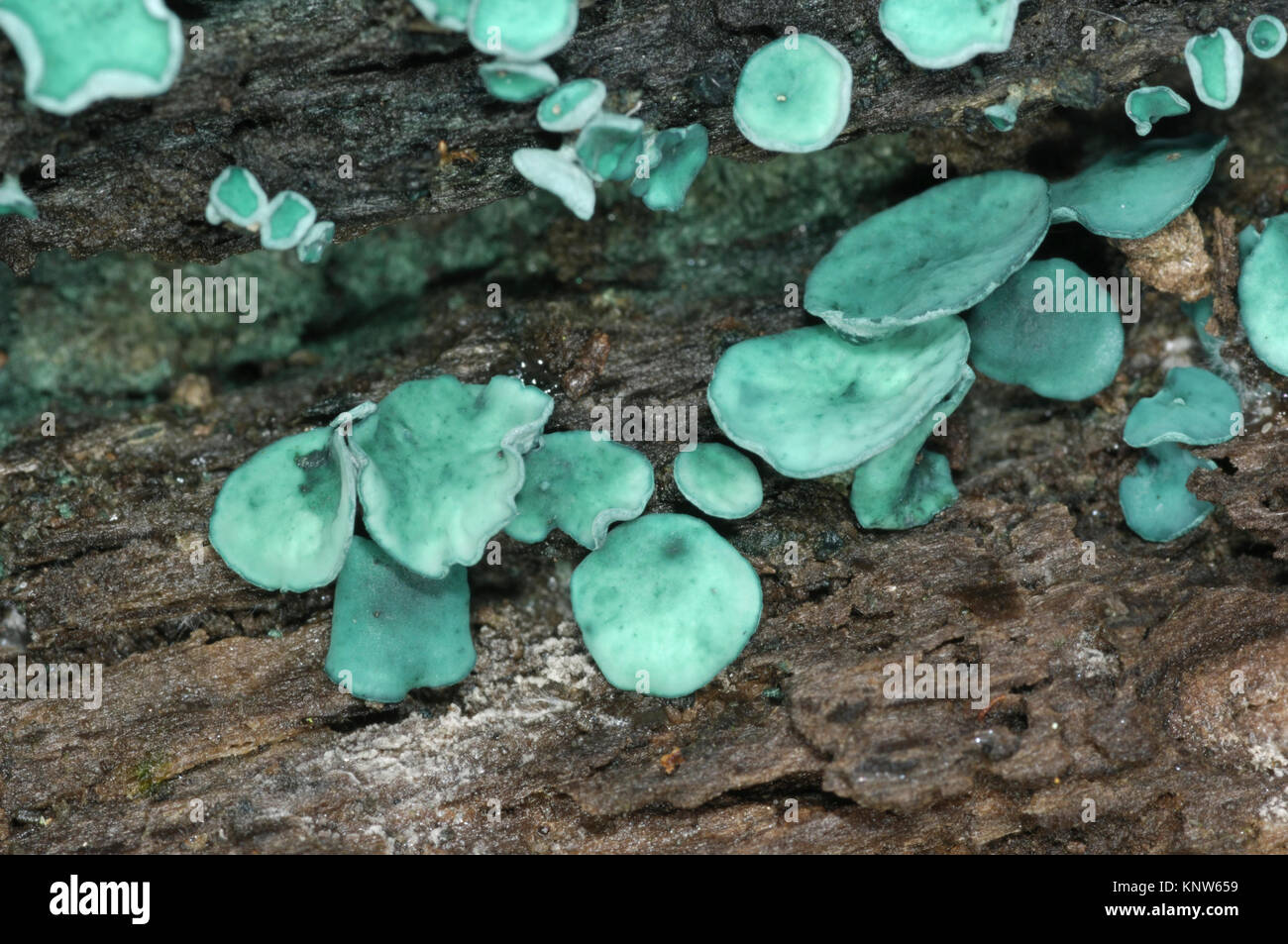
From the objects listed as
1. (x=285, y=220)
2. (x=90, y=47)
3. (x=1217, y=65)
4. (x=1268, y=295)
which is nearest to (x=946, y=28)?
(x=1217, y=65)

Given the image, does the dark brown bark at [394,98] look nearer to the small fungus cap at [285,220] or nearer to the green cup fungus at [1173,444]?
the small fungus cap at [285,220]

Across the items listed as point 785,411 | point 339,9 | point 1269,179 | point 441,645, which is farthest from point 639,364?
point 1269,179

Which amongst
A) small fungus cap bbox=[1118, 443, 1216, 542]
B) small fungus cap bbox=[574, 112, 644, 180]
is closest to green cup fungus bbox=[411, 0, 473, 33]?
small fungus cap bbox=[574, 112, 644, 180]

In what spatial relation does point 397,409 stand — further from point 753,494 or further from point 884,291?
point 884,291

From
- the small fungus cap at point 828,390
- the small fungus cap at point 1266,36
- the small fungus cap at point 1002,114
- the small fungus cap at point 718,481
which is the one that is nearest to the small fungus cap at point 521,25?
the small fungus cap at point 828,390

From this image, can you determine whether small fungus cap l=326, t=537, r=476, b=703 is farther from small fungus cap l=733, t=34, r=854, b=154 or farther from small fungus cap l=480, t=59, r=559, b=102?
small fungus cap l=733, t=34, r=854, b=154

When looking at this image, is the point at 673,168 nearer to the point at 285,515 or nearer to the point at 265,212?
the point at 265,212
